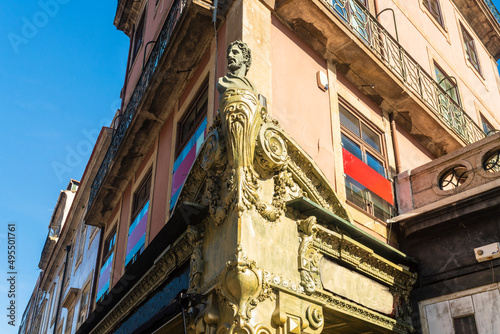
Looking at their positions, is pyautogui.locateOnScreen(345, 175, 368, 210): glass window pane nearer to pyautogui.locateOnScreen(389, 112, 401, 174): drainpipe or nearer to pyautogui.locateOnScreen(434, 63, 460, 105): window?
pyautogui.locateOnScreen(389, 112, 401, 174): drainpipe

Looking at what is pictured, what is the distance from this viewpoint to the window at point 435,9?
14320 millimetres

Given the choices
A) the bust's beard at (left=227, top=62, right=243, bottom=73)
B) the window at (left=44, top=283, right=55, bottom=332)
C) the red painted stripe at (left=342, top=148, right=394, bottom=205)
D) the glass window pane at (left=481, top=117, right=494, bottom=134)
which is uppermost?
the glass window pane at (left=481, top=117, right=494, bottom=134)

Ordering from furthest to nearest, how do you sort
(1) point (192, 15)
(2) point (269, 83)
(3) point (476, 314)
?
1. (1) point (192, 15)
2. (2) point (269, 83)
3. (3) point (476, 314)

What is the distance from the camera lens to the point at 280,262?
5844mm

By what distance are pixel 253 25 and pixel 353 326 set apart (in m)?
4.55

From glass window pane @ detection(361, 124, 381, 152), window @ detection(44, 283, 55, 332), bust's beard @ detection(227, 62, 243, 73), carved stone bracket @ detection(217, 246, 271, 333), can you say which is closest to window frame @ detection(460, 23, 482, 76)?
glass window pane @ detection(361, 124, 381, 152)

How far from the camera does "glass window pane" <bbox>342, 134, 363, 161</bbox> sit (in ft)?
28.0

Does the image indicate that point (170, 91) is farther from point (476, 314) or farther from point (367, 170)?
point (476, 314)

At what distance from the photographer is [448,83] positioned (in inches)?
533

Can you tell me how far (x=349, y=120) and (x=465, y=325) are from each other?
12.4 feet

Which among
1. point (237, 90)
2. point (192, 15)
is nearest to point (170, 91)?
point (192, 15)

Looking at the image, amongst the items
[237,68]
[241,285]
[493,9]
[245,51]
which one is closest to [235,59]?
[237,68]

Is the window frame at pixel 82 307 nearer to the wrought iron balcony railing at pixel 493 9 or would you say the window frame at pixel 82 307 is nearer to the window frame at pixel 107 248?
the window frame at pixel 107 248

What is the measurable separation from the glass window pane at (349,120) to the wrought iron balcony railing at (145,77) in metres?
3.32
